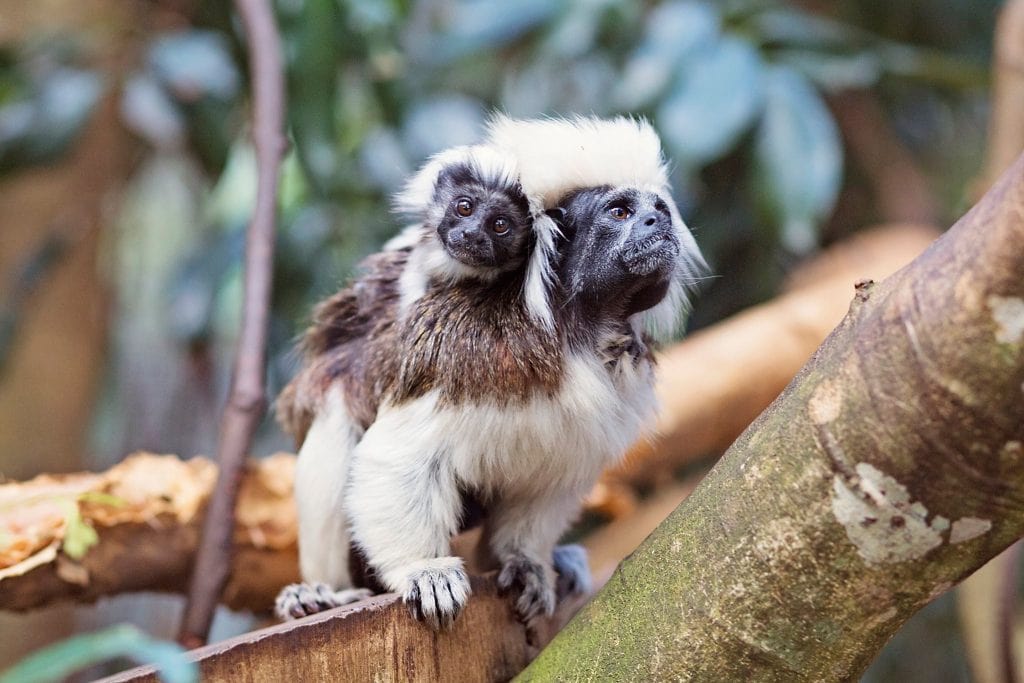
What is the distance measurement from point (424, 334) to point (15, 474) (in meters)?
2.82

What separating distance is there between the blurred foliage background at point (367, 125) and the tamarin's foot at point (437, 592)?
1617 mm

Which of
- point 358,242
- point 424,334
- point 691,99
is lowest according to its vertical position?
point 424,334

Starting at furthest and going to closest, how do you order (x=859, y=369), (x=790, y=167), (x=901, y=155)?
(x=901, y=155) → (x=790, y=167) → (x=859, y=369)

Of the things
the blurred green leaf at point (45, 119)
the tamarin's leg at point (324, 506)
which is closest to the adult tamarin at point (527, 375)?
the tamarin's leg at point (324, 506)

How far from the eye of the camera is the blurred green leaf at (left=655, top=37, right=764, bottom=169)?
3006 millimetres

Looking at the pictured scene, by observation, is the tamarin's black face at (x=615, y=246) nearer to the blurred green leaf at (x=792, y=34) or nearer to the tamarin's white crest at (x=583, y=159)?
the tamarin's white crest at (x=583, y=159)

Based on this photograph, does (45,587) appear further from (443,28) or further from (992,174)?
(992,174)

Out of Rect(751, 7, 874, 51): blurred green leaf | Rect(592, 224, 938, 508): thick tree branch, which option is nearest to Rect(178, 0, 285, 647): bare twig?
Rect(592, 224, 938, 508): thick tree branch

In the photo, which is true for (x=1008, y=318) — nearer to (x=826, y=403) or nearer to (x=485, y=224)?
(x=826, y=403)

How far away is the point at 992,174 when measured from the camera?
3.33 m

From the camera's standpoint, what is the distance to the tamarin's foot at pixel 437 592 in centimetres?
163

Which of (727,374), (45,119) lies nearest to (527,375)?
(727,374)

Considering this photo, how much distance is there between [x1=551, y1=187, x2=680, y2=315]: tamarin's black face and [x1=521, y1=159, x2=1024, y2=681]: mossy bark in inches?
21.1

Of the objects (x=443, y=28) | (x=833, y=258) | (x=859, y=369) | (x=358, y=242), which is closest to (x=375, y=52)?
(x=443, y=28)
